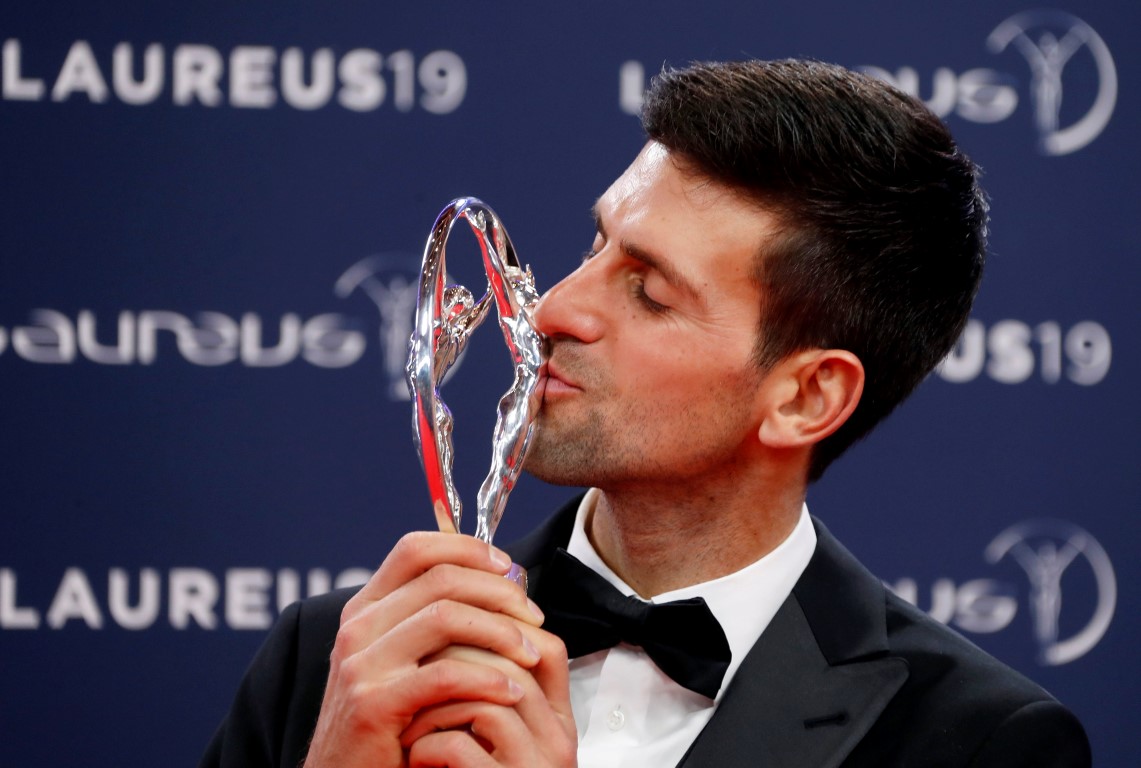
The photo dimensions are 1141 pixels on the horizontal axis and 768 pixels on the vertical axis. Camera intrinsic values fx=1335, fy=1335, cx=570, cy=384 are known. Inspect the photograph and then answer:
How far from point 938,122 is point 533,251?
116 centimetres

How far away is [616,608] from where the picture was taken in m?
1.78

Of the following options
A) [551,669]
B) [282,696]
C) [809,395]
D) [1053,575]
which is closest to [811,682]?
[809,395]

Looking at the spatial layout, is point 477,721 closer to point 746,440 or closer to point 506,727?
point 506,727

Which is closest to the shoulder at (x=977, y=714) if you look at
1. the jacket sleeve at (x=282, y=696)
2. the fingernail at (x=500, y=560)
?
the fingernail at (x=500, y=560)

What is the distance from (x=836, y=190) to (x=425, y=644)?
0.86m

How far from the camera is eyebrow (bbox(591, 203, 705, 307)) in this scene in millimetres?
1742

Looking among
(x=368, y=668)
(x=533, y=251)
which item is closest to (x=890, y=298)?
(x=368, y=668)

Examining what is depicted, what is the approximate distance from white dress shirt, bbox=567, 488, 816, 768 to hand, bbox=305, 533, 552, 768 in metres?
0.39

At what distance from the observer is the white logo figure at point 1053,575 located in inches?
115

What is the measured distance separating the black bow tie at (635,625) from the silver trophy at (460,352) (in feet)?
0.96

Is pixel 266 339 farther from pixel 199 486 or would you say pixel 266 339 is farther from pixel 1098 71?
pixel 1098 71

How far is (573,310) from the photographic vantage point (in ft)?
5.66

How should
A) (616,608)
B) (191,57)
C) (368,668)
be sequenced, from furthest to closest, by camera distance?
(191,57), (616,608), (368,668)

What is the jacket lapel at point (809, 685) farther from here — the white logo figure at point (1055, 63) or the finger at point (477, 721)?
the white logo figure at point (1055, 63)
